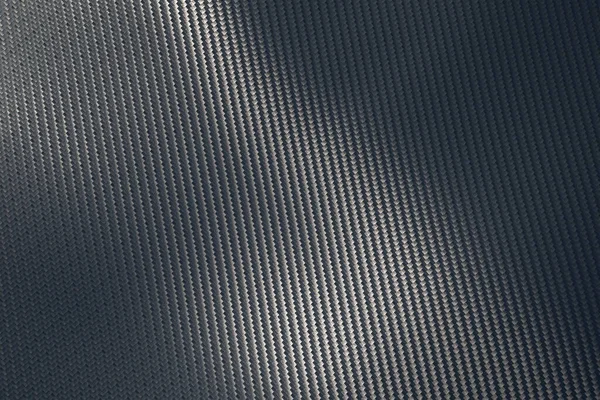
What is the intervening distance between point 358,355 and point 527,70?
267 millimetres

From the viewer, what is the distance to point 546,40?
0.66 m

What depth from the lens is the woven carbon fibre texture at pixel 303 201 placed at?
0.62 m

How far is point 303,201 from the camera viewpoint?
65cm

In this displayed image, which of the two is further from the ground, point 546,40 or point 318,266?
point 546,40

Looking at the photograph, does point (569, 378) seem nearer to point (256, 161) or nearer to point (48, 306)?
point (256, 161)

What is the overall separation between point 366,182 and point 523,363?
182 mm

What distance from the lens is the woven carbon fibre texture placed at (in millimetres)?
616

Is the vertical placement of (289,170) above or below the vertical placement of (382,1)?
below

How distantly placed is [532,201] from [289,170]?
0.19 meters

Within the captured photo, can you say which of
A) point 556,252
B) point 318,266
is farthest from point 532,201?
point 318,266

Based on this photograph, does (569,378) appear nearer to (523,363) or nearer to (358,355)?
(523,363)

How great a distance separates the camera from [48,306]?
2.12ft

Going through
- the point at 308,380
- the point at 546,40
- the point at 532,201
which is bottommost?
the point at 308,380

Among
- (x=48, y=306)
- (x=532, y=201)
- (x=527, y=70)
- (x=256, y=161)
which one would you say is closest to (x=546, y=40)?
(x=527, y=70)
